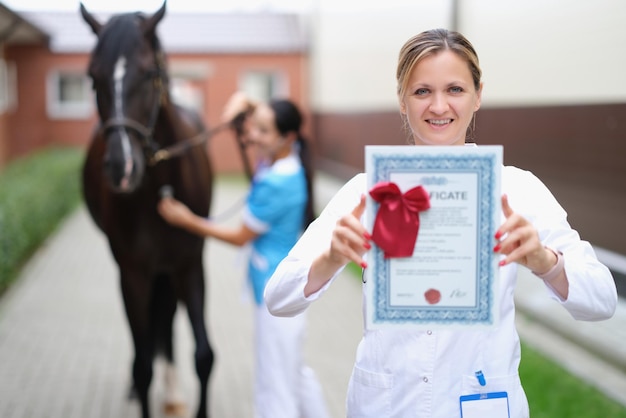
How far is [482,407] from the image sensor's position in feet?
6.25

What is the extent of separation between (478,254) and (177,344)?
5.39m

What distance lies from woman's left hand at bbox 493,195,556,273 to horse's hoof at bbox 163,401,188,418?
369 cm

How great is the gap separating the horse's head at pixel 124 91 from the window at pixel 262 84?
75.7 ft

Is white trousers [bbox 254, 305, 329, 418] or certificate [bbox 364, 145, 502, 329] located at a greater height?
certificate [bbox 364, 145, 502, 329]

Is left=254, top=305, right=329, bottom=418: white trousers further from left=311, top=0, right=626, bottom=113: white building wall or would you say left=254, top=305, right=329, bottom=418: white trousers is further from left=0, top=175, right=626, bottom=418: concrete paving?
left=311, top=0, right=626, bottom=113: white building wall

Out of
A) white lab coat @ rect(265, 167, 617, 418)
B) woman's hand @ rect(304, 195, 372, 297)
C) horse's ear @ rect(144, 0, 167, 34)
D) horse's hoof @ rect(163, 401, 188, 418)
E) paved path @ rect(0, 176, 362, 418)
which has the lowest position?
paved path @ rect(0, 176, 362, 418)

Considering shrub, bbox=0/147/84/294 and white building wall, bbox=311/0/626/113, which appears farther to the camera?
shrub, bbox=0/147/84/294

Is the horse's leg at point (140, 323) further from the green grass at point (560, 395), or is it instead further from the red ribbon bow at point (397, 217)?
the red ribbon bow at point (397, 217)

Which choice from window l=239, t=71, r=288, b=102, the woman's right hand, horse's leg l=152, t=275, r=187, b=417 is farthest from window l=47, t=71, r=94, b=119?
the woman's right hand

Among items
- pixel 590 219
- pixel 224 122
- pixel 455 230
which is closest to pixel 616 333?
pixel 590 219

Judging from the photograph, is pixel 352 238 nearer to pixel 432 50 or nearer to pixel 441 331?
pixel 441 331

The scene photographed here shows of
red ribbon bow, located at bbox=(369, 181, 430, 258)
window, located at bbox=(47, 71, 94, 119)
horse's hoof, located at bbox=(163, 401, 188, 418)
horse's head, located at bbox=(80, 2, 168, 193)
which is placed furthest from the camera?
window, located at bbox=(47, 71, 94, 119)

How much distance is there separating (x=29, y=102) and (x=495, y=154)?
25530mm

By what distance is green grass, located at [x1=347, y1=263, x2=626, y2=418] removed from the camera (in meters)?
4.63
